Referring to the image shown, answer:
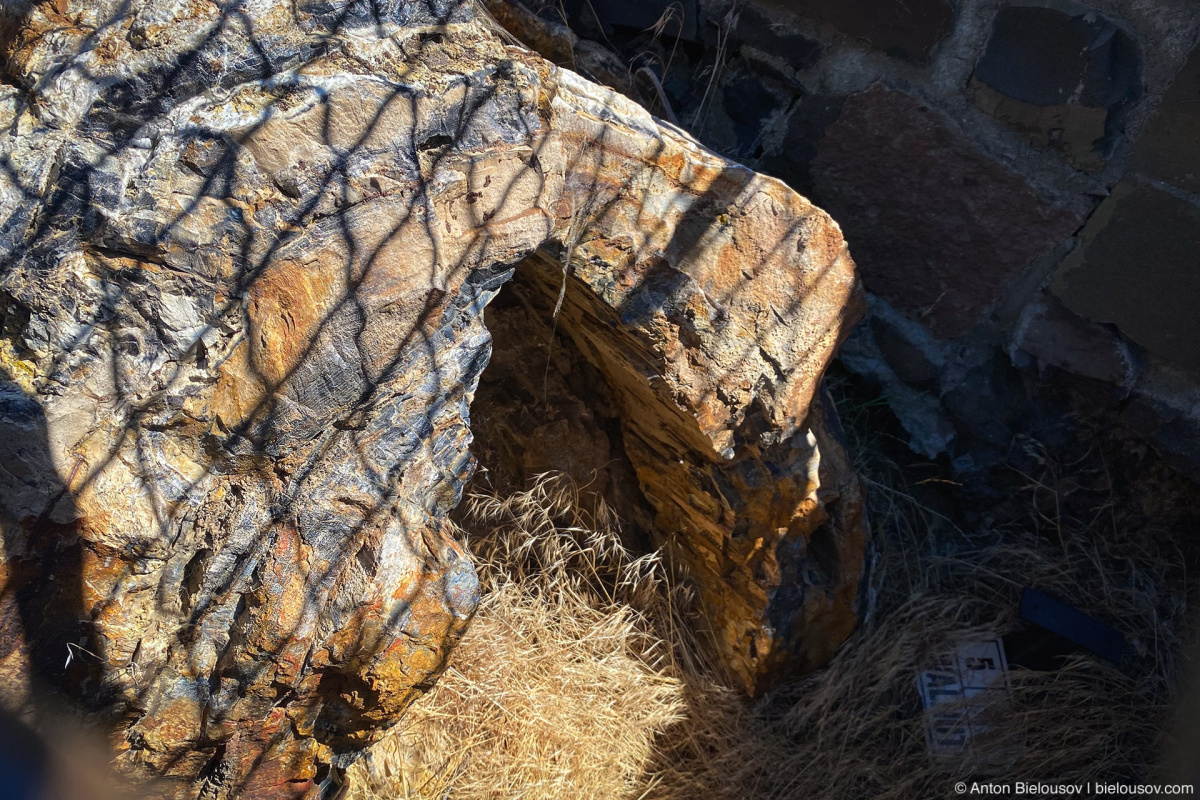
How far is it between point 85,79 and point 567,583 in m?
1.63

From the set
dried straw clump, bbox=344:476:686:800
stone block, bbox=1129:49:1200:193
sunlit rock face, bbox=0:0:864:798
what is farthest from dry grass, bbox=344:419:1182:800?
stone block, bbox=1129:49:1200:193

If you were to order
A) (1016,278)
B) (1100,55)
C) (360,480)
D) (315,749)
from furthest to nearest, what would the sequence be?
(1016,278)
(1100,55)
(315,749)
(360,480)

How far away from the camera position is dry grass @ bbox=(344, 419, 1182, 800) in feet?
7.07

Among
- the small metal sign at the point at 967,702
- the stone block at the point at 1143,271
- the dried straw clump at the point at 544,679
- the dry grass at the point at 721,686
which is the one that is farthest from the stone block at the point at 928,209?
the dried straw clump at the point at 544,679

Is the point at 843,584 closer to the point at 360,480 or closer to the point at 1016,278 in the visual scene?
the point at 1016,278

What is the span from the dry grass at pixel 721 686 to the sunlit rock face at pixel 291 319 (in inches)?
18.2

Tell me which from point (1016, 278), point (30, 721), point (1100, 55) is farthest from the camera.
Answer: point (1016, 278)

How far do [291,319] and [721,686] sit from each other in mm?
1521

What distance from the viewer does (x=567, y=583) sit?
7.87ft

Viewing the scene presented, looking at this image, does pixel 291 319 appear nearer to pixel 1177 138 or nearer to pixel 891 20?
pixel 891 20

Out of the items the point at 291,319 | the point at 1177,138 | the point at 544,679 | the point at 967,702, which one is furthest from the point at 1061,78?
the point at 544,679

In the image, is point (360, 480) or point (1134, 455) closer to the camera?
point (360, 480)

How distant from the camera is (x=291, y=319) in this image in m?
1.46

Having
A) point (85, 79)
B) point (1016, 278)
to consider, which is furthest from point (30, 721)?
point (1016, 278)
